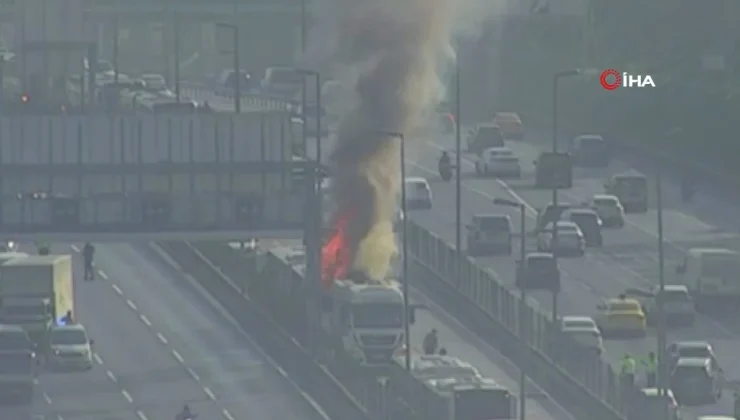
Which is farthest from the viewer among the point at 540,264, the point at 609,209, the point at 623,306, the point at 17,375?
the point at 609,209

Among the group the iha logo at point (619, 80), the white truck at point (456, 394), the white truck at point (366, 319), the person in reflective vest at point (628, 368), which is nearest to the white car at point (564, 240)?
the white truck at point (366, 319)

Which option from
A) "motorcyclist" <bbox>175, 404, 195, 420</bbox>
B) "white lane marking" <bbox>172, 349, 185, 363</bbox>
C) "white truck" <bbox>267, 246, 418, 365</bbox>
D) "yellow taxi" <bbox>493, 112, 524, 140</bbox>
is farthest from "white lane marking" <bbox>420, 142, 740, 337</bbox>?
"motorcyclist" <bbox>175, 404, 195, 420</bbox>

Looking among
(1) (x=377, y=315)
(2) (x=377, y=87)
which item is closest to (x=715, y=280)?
(2) (x=377, y=87)

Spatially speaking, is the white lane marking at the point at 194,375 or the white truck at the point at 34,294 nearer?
the white lane marking at the point at 194,375

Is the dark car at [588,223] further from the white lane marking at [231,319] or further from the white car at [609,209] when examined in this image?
the white lane marking at [231,319]

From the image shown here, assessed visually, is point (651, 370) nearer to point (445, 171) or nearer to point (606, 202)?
point (606, 202)
